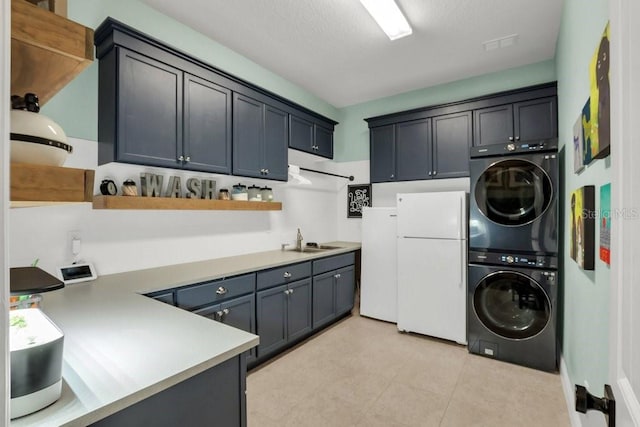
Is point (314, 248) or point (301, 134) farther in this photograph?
point (314, 248)

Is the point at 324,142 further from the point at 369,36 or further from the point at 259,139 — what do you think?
the point at 369,36

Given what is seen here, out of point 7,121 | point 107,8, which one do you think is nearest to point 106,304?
point 7,121

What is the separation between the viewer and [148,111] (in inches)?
87.9

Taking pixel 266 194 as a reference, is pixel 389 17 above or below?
above

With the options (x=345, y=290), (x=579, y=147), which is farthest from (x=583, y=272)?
(x=345, y=290)

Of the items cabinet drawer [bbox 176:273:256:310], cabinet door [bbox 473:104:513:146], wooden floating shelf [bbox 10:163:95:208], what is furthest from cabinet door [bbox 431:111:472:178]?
wooden floating shelf [bbox 10:163:95:208]

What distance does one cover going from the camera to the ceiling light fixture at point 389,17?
2328 mm

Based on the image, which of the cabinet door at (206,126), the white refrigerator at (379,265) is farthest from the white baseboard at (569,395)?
the cabinet door at (206,126)

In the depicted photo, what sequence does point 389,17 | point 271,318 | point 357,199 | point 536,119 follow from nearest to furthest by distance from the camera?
point 389,17 → point 271,318 → point 536,119 → point 357,199

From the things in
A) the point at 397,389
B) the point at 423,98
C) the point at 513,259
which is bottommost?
the point at 397,389

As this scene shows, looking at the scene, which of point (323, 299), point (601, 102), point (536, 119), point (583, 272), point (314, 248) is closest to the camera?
point (601, 102)

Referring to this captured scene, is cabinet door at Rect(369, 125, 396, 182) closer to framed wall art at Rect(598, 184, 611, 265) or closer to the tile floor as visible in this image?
the tile floor

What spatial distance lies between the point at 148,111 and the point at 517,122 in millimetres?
3396

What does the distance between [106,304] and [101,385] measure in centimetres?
88
